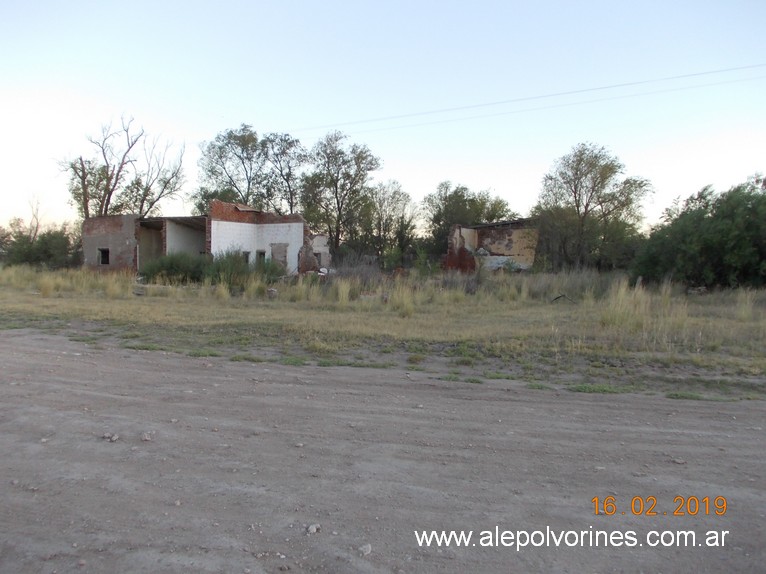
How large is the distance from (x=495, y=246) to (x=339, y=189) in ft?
45.7

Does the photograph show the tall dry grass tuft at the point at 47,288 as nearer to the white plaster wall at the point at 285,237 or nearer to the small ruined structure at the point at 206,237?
the small ruined structure at the point at 206,237

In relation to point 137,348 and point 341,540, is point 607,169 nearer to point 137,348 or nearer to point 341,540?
point 137,348

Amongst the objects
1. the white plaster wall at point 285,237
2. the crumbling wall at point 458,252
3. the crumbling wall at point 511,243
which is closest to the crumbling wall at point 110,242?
the white plaster wall at point 285,237

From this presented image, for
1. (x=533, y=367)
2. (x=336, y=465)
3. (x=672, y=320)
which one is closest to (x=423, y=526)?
(x=336, y=465)

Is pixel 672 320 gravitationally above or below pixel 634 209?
below

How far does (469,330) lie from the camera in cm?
1058

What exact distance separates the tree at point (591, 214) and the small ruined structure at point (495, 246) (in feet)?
6.23

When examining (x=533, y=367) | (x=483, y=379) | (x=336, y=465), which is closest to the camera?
(x=336, y=465)

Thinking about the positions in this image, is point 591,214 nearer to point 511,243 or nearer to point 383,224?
point 511,243

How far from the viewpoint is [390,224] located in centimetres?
4353

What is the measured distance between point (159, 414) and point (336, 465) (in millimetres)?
2049
